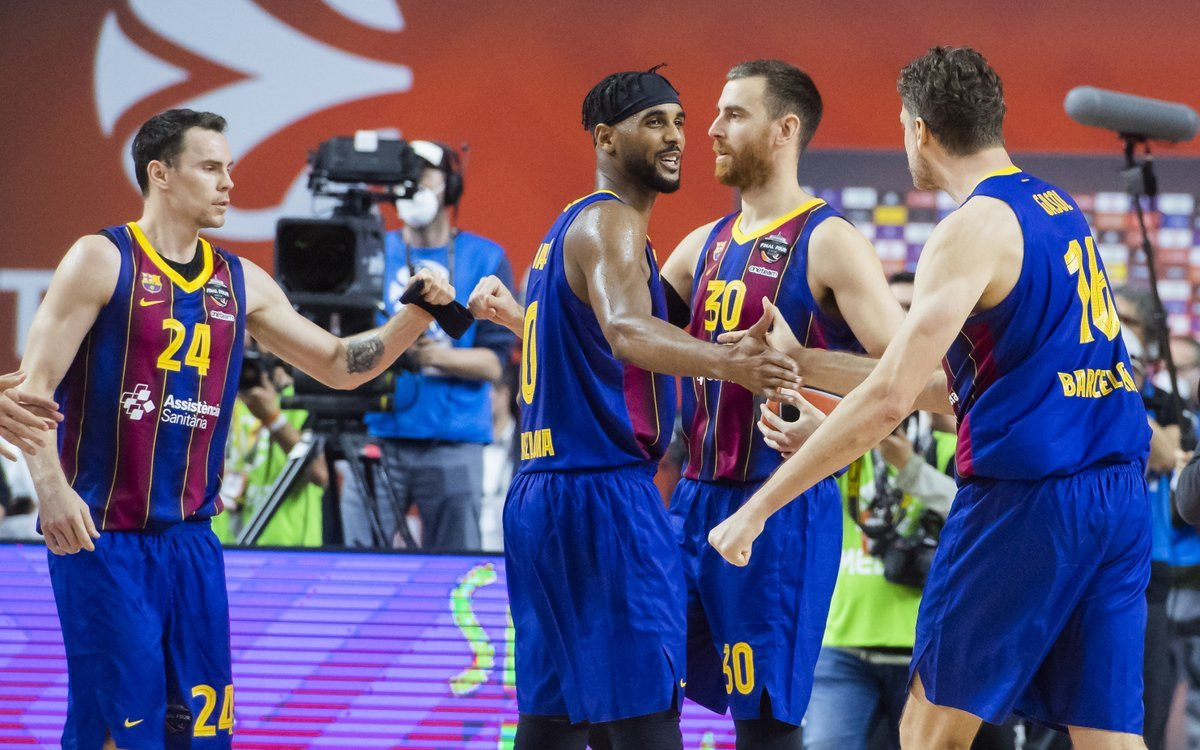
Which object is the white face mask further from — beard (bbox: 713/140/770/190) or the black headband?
the black headband

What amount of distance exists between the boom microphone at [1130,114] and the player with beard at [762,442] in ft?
5.76

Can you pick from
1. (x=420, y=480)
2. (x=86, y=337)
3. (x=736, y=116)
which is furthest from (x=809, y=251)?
(x=420, y=480)

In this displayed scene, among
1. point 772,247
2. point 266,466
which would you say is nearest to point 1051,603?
point 772,247

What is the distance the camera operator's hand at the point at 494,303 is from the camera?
4.40m

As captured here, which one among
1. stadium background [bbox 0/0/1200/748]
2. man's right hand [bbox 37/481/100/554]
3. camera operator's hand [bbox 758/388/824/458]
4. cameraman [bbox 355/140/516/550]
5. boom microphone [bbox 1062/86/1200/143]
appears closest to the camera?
camera operator's hand [bbox 758/388/824/458]

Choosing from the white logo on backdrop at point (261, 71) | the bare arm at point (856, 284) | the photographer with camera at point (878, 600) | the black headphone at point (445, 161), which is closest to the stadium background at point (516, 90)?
the white logo on backdrop at point (261, 71)

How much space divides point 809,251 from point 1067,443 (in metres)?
1.06

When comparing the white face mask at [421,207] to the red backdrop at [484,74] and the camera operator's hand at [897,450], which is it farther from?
the camera operator's hand at [897,450]

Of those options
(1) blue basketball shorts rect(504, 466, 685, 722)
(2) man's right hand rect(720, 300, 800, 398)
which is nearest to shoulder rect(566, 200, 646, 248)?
(2) man's right hand rect(720, 300, 800, 398)

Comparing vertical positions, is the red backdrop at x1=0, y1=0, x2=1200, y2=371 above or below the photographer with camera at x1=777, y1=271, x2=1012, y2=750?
above

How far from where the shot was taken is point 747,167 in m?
4.44

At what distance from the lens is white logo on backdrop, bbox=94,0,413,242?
8.91 m

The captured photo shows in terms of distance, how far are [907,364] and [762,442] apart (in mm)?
930

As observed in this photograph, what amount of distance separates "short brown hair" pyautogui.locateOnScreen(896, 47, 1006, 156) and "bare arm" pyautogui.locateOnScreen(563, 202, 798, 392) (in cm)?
72
